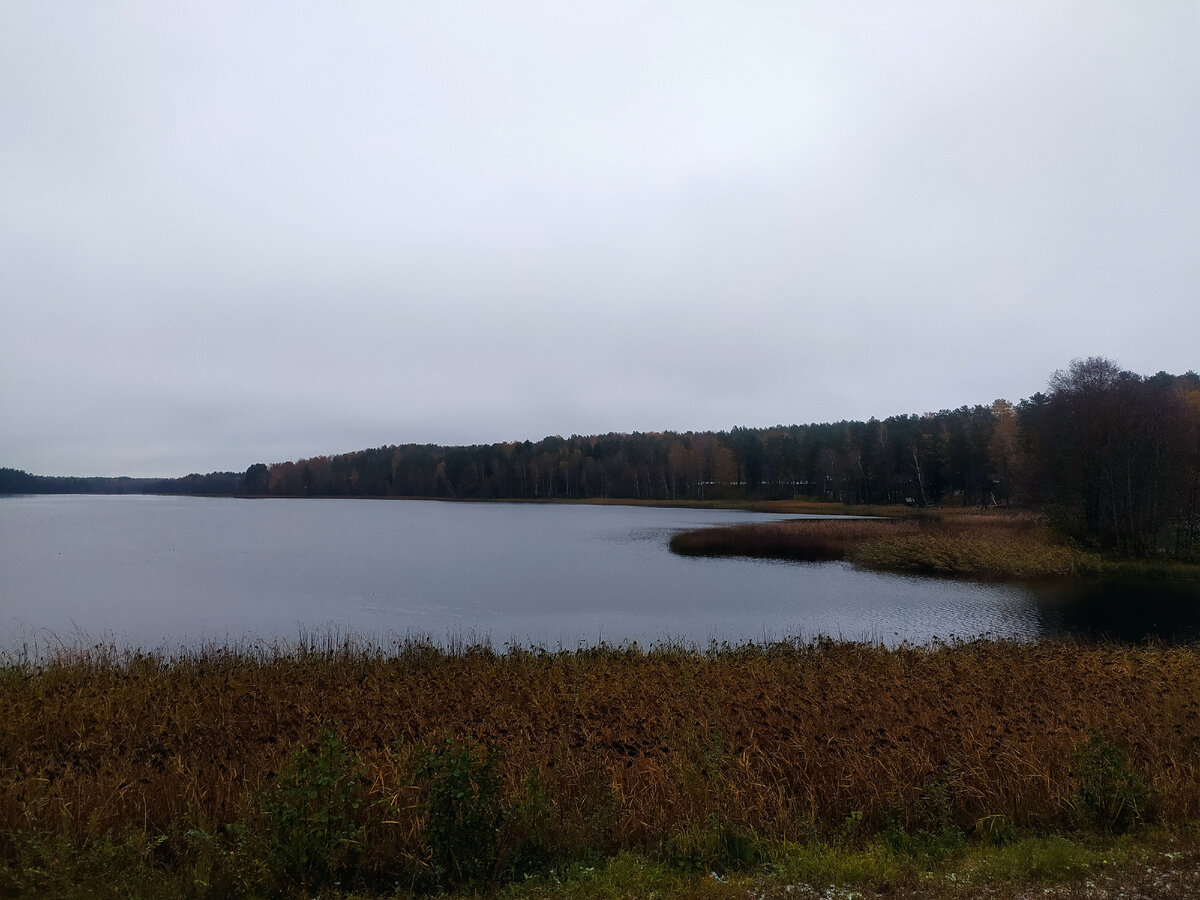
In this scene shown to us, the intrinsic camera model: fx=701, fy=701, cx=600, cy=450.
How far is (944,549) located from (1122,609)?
31.3 ft

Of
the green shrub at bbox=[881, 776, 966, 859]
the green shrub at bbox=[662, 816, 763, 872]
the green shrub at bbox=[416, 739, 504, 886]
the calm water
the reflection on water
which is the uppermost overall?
the green shrub at bbox=[416, 739, 504, 886]

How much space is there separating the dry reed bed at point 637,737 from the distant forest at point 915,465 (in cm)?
2964

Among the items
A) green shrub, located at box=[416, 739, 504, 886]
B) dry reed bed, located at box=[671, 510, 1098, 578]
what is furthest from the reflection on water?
green shrub, located at box=[416, 739, 504, 886]

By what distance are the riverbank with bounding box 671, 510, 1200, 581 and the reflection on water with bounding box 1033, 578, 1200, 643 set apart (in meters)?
1.90

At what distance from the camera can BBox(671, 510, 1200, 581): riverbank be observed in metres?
29.9

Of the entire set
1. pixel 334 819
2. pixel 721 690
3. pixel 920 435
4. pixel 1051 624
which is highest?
pixel 920 435

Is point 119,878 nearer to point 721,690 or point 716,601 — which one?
point 721,690

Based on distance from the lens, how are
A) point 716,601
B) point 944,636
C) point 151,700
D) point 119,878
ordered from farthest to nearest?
1. point 716,601
2. point 944,636
3. point 151,700
4. point 119,878

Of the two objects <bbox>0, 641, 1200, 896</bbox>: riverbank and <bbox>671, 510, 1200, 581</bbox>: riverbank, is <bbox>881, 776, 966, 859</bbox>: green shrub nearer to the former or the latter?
<bbox>0, 641, 1200, 896</bbox>: riverbank

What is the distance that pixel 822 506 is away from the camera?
84062 millimetres

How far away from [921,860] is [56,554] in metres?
41.6

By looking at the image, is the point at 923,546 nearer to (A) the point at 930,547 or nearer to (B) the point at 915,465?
(A) the point at 930,547

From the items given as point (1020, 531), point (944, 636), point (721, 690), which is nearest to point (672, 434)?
point (1020, 531)

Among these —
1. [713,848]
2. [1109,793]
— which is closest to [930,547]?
[1109,793]
